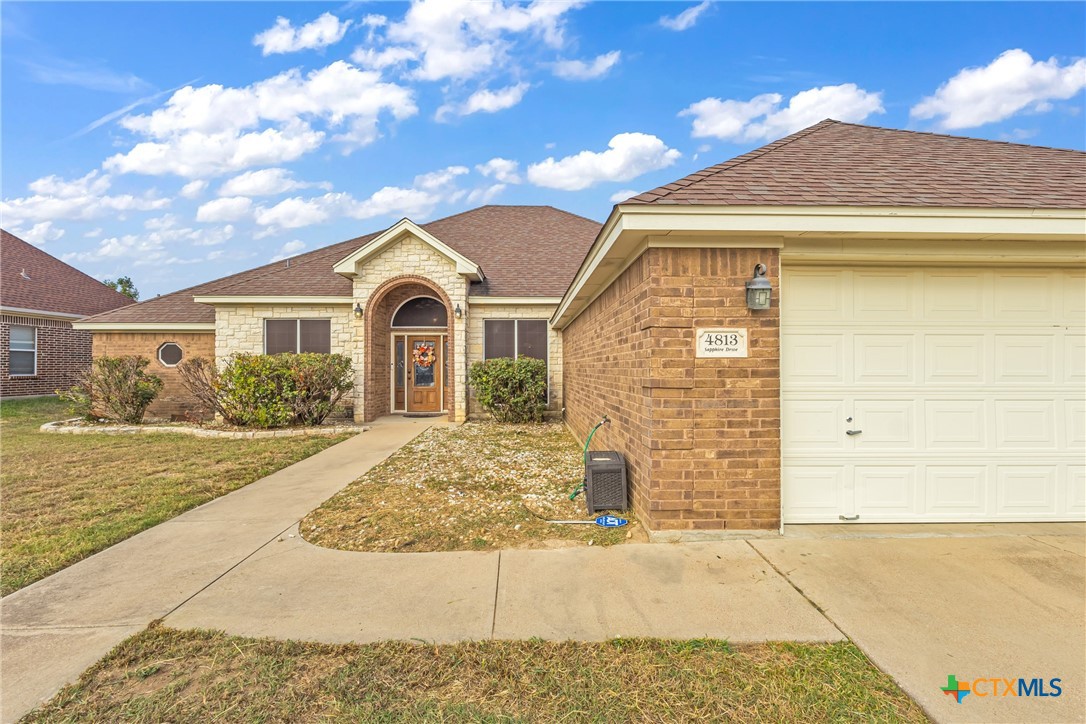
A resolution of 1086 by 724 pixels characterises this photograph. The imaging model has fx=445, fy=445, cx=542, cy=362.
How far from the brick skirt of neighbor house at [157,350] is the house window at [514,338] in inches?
313

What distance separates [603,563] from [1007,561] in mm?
3002

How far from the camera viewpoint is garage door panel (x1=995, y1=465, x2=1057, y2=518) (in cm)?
403

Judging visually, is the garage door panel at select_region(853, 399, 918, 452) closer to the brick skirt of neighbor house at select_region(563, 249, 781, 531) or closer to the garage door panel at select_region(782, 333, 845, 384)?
the garage door panel at select_region(782, 333, 845, 384)

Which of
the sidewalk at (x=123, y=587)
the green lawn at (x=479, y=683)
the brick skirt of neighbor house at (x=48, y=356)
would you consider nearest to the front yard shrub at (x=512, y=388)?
the sidewalk at (x=123, y=587)

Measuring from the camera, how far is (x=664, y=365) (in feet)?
12.3

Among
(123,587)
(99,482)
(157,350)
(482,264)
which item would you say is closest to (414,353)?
(482,264)

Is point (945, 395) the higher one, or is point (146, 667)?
point (945, 395)

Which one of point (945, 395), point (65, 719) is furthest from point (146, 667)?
point (945, 395)

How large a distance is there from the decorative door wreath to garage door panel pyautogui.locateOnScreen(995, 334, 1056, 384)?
11.6m

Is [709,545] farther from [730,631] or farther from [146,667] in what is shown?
[146,667]

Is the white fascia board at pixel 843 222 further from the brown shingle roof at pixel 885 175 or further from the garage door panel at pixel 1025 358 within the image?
the garage door panel at pixel 1025 358

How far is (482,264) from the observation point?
1366 centimetres

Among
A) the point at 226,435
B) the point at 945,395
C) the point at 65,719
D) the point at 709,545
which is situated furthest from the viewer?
the point at 226,435

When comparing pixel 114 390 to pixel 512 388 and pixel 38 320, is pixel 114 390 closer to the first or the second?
pixel 38 320
